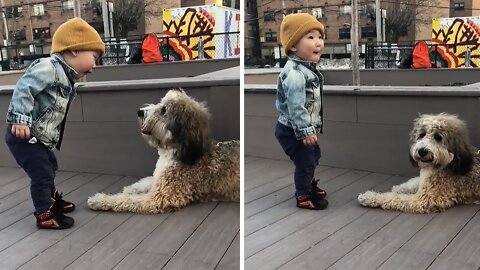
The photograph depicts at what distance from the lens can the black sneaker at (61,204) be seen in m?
1.10

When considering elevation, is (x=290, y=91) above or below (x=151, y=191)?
above

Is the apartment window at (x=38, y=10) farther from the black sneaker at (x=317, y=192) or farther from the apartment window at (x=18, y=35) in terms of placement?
the black sneaker at (x=317, y=192)

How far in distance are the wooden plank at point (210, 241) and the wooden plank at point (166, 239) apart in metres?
0.02

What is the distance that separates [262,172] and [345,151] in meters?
0.23

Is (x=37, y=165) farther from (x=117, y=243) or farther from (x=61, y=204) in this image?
(x=117, y=243)

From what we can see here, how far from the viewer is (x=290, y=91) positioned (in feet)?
3.59

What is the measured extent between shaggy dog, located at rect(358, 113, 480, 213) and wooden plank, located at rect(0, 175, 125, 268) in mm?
692

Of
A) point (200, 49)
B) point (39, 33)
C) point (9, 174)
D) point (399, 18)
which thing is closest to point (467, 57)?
point (399, 18)

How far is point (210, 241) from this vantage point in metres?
1.05

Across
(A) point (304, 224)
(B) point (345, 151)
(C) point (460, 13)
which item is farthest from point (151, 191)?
(C) point (460, 13)

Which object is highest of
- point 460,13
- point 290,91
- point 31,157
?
point 460,13

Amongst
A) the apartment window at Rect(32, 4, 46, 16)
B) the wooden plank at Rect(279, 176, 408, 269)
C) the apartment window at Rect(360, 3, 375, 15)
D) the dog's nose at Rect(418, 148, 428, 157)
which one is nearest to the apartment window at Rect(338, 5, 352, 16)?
the apartment window at Rect(360, 3, 375, 15)

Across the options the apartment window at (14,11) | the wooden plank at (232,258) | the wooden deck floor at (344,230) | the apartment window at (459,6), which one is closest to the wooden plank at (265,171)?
the wooden deck floor at (344,230)

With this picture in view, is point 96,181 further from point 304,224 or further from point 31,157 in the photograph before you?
point 304,224
